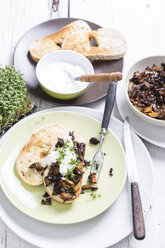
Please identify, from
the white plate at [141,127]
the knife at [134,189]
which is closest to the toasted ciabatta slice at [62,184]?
the knife at [134,189]

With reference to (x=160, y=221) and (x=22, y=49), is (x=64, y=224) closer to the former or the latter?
(x=160, y=221)

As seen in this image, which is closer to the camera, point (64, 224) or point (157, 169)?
point (64, 224)

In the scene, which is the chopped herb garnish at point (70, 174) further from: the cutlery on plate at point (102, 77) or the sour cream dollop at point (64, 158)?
the cutlery on plate at point (102, 77)

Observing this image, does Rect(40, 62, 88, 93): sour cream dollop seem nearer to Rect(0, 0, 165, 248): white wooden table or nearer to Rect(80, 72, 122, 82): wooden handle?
Rect(80, 72, 122, 82): wooden handle

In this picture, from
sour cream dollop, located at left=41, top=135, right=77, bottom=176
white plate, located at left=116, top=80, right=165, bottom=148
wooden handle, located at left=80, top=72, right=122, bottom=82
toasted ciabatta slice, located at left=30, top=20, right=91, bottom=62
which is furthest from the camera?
toasted ciabatta slice, located at left=30, top=20, right=91, bottom=62

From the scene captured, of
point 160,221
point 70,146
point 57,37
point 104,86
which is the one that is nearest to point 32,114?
point 70,146

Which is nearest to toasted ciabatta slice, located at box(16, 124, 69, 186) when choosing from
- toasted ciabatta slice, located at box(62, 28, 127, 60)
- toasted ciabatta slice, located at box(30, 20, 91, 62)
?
toasted ciabatta slice, located at box(30, 20, 91, 62)
